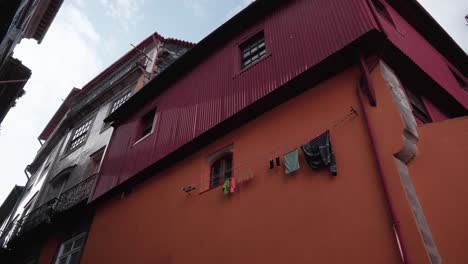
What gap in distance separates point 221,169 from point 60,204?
32.0ft

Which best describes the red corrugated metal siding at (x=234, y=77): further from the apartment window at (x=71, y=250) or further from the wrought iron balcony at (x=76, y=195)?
the apartment window at (x=71, y=250)

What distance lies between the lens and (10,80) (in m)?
15.4

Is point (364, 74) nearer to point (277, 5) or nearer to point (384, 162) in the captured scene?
point (384, 162)

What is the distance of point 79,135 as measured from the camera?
19.3m

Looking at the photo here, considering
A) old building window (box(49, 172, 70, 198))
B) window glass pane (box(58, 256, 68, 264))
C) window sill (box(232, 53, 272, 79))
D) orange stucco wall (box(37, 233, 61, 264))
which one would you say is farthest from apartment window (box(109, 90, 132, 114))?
window sill (box(232, 53, 272, 79))

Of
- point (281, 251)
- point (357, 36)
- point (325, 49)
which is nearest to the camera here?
point (281, 251)

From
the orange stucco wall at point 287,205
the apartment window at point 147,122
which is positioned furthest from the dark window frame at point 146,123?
the orange stucco wall at point 287,205

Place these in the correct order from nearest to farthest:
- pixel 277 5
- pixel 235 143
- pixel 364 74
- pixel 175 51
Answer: pixel 364 74
pixel 235 143
pixel 277 5
pixel 175 51

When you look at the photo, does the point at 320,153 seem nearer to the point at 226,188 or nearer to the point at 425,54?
the point at 226,188

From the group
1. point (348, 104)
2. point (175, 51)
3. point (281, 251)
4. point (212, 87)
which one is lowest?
point (281, 251)

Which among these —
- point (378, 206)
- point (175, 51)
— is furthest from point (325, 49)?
point (175, 51)

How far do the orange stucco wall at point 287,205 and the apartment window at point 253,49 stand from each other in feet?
7.88

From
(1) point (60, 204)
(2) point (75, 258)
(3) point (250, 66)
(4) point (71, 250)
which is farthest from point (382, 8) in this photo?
(1) point (60, 204)

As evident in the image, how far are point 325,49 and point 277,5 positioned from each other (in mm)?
3387
